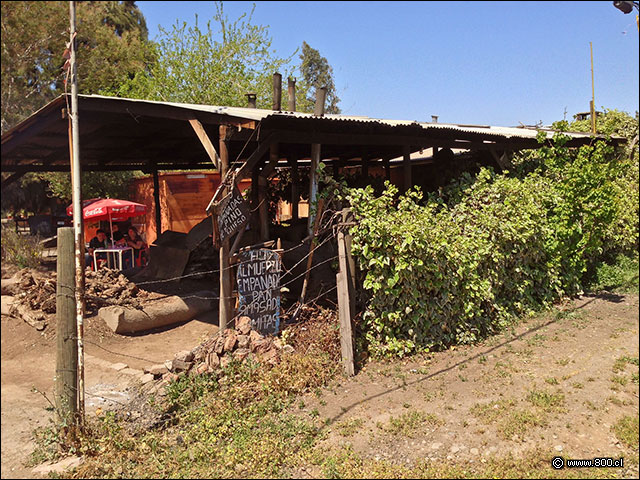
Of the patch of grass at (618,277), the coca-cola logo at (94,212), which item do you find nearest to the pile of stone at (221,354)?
the patch of grass at (618,277)

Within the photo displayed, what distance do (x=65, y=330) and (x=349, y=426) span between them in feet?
9.38

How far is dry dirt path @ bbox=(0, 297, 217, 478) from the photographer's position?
183 inches

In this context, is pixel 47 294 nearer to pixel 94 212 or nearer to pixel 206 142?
pixel 94 212

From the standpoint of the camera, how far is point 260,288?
22.0 feet

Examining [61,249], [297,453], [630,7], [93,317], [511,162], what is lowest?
[297,453]

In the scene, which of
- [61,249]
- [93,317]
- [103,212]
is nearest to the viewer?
[61,249]

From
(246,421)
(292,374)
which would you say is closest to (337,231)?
(292,374)

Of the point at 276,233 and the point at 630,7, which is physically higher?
the point at 630,7

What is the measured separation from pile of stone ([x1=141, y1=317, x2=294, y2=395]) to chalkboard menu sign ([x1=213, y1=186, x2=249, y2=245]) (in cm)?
119

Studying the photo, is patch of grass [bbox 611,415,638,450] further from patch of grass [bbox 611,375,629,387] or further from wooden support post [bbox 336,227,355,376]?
wooden support post [bbox 336,227,355,376]

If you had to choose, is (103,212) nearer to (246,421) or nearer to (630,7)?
(246,421)

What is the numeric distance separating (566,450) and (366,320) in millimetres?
2896

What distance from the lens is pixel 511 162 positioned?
10.8 m

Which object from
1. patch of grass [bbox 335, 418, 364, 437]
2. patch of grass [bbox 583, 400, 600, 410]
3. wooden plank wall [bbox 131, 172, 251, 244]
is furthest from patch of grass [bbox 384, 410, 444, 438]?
wooden plank wall [bbox 131, 172, 251, 244]
